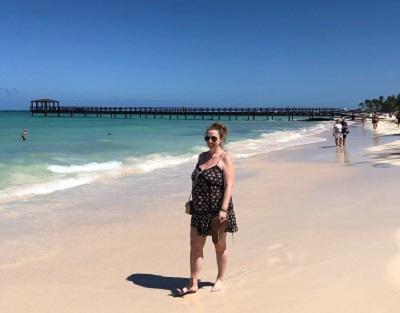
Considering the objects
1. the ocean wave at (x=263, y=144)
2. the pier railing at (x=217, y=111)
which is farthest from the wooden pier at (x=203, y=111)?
the ocean wave at (x=263, y=144)

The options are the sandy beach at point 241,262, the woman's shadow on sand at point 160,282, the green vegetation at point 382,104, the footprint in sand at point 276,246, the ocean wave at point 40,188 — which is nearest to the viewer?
the sandy beach at point 241,262

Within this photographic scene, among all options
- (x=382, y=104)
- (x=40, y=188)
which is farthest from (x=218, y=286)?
(x=382, y=104)

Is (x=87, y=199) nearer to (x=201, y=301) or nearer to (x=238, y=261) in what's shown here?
(x=238, y=261)

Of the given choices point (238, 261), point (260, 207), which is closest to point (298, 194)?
point (260, 207)

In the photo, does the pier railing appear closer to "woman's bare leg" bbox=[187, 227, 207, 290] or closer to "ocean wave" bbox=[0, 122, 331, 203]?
"ocean wave" bbox=[0, 122, 331, 203]

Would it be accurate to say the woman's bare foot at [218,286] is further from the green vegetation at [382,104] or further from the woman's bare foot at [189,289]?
the green vegetation at [382,104]

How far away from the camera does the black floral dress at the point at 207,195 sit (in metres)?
4.26

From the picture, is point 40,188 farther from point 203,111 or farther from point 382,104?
point 382,104

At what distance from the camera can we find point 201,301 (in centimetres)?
430

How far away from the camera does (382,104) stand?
12562cm

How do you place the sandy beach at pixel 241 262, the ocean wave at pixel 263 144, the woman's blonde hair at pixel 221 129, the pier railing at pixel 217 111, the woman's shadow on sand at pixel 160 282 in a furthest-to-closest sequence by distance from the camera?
1. the pier railing at pixel 217 111
2. the ocean wave at pixel 263 144
3. the woman's shadow on sand at pixel 160 282
4. the woman's blonde hair at pixel 221 129
5. the sandy beach at pixel 241 262

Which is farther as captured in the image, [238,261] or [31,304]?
[238,261]

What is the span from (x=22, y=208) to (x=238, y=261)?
16.5ft

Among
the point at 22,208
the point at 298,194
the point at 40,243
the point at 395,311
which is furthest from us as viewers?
the point at 298,194
